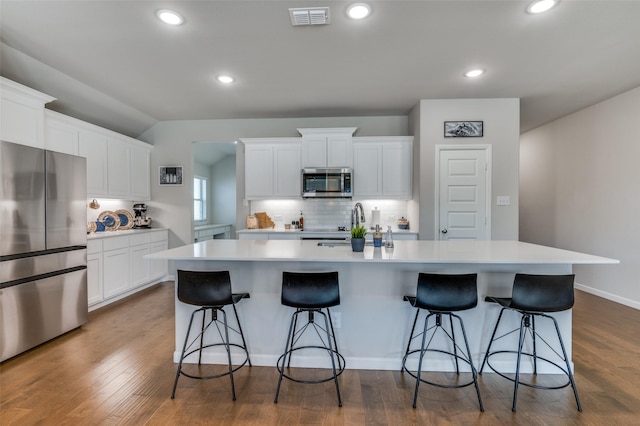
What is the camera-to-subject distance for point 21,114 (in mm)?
2865

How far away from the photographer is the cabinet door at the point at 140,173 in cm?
468

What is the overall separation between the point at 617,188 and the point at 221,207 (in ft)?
24.9

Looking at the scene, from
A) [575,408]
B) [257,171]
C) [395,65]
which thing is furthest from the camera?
[257,171]

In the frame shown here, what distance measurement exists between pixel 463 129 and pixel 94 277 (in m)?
5.12

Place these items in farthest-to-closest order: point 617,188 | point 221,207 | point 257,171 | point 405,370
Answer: point 221,207 → point 257,171 → point 617,188 → point 405,370

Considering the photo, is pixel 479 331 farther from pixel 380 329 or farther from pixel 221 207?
pixel 221 207

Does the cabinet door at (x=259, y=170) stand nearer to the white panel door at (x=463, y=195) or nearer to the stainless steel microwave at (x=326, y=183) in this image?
the stainless steel microwave at (x=326, y=183)

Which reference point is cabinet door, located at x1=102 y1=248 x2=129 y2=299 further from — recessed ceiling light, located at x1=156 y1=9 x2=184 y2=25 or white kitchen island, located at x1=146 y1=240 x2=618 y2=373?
recessed ceiling light, located at x1=156 y1=9 x2=184 y2=25

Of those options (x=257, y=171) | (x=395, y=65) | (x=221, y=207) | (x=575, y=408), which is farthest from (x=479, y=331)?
(x=221, y=207)

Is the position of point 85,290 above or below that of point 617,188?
below

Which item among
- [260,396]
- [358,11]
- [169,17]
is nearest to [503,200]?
[358,11]

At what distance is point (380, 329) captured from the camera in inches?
94.3

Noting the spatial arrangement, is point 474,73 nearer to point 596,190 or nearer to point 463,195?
point 463,195

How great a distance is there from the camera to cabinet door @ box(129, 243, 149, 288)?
167 inches
